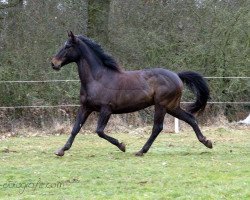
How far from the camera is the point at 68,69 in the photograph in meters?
16.9

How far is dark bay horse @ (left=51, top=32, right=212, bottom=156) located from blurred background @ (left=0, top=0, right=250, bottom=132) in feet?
19.6

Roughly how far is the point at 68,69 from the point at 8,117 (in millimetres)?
2190

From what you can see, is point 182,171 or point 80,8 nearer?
point 182,171

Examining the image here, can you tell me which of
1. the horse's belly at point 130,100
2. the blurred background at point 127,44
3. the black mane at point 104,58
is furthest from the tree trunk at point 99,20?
the horse's belly at point 130,100

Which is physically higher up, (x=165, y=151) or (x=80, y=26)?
(x=80, y=26)

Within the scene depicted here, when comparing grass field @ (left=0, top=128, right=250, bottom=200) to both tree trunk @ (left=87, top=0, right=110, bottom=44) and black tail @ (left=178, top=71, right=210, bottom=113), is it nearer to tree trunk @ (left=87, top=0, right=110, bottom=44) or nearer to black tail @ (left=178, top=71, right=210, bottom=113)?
black tail @ (left=178, top=71, right=210, bottom=113)

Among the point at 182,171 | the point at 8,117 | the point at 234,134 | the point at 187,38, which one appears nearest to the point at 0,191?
the point at 182,171

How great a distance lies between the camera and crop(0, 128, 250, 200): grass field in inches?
259

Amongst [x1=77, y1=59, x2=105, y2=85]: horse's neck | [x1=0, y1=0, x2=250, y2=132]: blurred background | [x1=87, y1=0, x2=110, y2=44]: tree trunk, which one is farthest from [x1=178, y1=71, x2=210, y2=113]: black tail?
[x1=87, y1=0, x2=110, y2=44]: tree trunk

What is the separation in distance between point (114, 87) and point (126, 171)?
2.41 meters

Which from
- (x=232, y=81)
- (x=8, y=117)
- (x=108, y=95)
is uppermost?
(x=108, y=95)

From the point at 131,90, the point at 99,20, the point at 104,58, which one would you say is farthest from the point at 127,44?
the point at 131,90

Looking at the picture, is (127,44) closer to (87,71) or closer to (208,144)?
(87,71)

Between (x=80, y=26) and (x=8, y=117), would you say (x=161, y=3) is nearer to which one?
(x=80, y=26)
